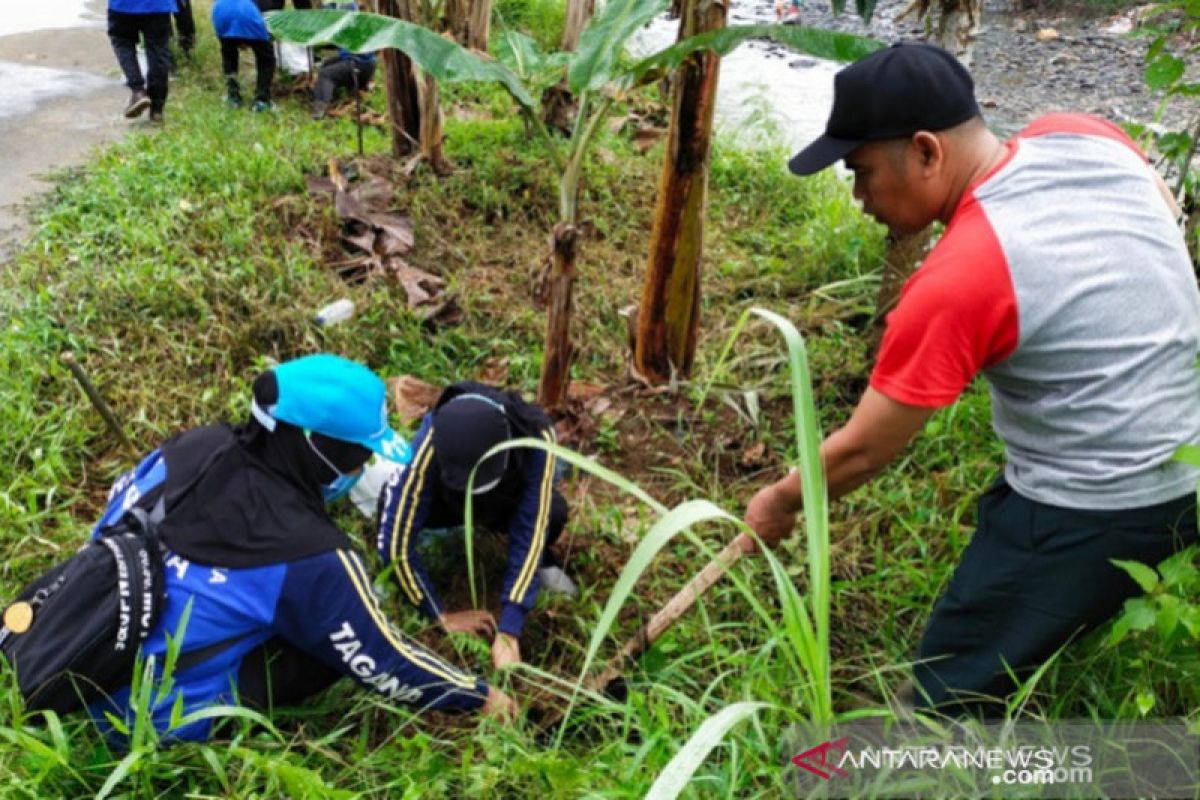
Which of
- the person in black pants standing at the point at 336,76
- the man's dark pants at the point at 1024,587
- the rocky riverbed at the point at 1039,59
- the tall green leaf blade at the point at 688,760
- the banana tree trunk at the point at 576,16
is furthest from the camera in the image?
the rocky riverbed at the point at 1039,59

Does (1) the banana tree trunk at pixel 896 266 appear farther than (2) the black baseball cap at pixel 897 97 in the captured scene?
Yes

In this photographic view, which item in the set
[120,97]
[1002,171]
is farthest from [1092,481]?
[120,97]

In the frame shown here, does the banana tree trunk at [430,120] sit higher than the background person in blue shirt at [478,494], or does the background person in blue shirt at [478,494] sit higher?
the banana tree trunk at [430,120]

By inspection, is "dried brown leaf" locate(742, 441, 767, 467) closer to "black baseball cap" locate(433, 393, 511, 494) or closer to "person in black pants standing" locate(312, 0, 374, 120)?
"black baseball cap" locate(433, 393, 511, 494)

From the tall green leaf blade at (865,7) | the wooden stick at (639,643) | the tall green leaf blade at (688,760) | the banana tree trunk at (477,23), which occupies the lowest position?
the wooden stick at (639,643)

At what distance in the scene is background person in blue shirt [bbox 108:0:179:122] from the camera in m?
5.62

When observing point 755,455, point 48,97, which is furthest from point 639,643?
point 48,97

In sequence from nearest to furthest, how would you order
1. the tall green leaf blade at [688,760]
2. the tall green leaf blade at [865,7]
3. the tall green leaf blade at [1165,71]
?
the tall green leaf blade at [688,760] → the tall green leaf blade at [1165,71] → the tall green leaf blade at [865,7]

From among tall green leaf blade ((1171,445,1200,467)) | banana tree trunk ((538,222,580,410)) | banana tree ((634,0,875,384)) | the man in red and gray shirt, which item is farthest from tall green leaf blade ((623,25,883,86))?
tall green leaf blade ((1171,445,1200,467))

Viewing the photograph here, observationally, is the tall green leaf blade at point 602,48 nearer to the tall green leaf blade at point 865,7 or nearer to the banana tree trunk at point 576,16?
the tall green leaf blade at point 865,7

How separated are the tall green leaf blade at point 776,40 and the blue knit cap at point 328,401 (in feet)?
4.00

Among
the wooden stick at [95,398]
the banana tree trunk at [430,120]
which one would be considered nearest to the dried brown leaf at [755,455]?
the wooden stick at [95,398]

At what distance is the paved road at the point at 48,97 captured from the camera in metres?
4.91

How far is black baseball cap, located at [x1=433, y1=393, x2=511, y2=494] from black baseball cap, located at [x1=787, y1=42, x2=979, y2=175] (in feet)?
3.56
